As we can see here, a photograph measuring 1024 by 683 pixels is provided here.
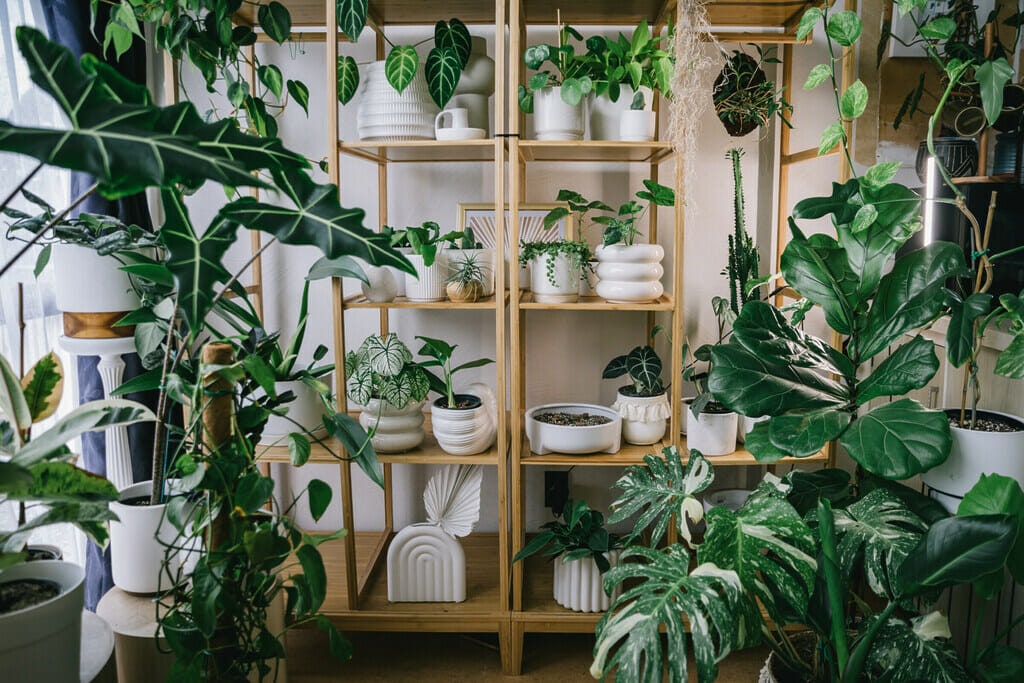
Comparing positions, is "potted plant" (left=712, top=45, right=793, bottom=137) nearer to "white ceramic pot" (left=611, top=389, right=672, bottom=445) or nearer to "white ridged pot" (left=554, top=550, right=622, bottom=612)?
"white ceramic pot" (left=611, top=389, right=672, bottom=445)

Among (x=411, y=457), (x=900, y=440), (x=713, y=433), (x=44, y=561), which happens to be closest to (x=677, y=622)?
(x=900, y=440)

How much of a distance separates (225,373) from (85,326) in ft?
2.21

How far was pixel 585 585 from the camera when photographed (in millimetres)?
2125

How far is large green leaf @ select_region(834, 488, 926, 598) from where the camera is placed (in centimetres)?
142

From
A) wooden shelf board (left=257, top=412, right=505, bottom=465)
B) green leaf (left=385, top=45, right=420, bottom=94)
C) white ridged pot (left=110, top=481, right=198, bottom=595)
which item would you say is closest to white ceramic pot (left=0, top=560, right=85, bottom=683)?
white ridged pot (left=110, top=481, right=198, bottom=595)

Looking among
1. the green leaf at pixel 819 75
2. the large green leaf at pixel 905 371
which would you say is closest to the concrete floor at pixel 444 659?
the large green leaf at pixel 905 371

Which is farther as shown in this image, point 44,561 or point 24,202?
point 24,202

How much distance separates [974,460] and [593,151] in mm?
1286

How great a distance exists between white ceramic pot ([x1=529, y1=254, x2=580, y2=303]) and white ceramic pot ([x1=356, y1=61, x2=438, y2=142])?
46 centimetres

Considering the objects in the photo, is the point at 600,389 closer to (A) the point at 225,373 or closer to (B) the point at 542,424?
(B) the point at 542,424

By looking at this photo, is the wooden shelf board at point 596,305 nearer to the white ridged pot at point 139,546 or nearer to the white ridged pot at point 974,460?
the white ridged pot at point 974,460

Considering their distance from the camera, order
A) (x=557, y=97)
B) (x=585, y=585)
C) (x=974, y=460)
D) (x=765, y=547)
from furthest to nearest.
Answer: (x=585, y=585) → (x=557, y=97) → (x=974, y=460) → (x=765, y=547)

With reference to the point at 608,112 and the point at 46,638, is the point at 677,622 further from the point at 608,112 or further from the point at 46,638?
the point at 608,112

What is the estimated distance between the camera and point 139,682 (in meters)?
1.50
